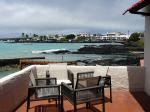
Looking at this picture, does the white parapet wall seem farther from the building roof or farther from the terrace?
the building roof

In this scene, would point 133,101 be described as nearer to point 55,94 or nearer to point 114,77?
point 114,77

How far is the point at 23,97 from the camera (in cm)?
668

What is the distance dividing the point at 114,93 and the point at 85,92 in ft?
9.28

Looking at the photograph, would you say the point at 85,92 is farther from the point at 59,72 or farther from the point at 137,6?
the point at 59,72

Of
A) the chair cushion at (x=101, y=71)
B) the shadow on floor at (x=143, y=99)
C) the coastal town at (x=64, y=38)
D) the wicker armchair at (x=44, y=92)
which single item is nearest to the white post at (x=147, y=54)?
the shadow on floor at (x=143, y=99)

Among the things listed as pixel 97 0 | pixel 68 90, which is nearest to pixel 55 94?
pixel 68 90

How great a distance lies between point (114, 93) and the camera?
7.62 m

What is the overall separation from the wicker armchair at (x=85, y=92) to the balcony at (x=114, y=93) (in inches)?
37.9

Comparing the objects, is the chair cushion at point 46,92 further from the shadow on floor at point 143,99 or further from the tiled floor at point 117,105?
the shadow on floor at point 143,99

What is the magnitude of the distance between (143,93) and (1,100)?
13.4 ft

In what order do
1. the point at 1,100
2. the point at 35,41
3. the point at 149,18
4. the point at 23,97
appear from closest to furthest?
the point at 1,100 < the point at 23,97 < the point at 149,18 < the point at 35,41

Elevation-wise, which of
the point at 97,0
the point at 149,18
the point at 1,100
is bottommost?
the point at 1,100

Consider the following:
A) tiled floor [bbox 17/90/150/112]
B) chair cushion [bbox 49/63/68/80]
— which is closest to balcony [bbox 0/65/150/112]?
tiled floor [bbox 17/90/150/112]

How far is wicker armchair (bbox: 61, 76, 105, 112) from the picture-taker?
4.80 meters
